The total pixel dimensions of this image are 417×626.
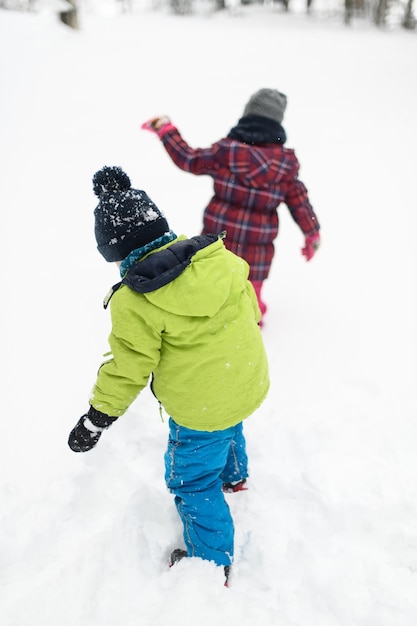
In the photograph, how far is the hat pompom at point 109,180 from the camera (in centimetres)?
128

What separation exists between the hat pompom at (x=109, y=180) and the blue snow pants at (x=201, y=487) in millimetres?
852

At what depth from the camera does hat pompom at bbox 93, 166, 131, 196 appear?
4.21 ft

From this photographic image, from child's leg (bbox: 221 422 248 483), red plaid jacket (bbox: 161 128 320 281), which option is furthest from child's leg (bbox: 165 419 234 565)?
red plaid jacket (bbox: 161 128 320 281)

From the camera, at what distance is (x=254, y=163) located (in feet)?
7.86

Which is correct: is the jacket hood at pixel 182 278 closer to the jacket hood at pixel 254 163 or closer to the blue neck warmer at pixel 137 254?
the blue neck warmer at pixel 137 254

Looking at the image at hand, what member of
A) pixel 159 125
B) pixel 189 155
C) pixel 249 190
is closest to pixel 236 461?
pixel 249 190

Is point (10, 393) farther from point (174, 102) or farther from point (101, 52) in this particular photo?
point (101, 52)

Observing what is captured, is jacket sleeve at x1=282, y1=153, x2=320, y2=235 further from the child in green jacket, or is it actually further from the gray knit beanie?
the child in green jacket

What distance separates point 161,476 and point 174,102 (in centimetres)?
585

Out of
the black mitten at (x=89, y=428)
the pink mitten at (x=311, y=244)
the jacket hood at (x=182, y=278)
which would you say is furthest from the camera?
the pink mitten at (x=311, y=244)

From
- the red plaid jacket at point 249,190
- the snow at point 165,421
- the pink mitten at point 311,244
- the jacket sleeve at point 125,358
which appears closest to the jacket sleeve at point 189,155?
the red plaid jacket at point 249,190

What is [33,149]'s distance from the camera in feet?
15.6

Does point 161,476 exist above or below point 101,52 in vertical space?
below

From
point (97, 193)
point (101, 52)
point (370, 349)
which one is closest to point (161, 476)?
point (97, 193)
